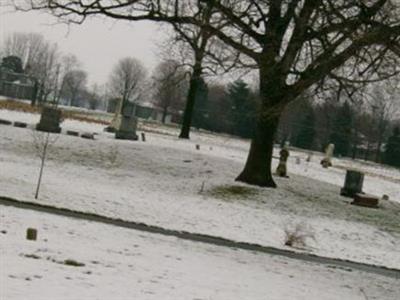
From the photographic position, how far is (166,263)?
10125 millimetres

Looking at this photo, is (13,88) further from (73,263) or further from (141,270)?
(73,263)

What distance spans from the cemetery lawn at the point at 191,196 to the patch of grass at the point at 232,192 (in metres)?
0.03

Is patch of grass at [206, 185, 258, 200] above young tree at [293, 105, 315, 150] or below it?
below

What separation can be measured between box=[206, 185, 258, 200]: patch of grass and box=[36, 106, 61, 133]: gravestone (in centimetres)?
975

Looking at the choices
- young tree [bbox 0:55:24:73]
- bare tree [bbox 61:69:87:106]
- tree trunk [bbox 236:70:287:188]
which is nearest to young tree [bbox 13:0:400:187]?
tree trunk [bbox 236:70:287:188]

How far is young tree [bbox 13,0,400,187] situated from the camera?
2025 cm

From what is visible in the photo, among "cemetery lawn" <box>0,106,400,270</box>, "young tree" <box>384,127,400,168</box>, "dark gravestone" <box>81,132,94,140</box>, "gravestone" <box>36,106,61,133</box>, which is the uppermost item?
"young tree" <box>384,127,400,168</box>

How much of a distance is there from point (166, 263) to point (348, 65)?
1420 centimetres

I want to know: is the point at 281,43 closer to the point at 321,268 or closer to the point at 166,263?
the point at 321,268

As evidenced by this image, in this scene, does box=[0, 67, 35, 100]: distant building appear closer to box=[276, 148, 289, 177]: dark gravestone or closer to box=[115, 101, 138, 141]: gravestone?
box=[115, 101, 138, 141]: gravestone

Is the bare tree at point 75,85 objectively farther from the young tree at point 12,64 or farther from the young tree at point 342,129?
the young tree at point 342,129

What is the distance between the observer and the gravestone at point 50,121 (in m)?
28.9

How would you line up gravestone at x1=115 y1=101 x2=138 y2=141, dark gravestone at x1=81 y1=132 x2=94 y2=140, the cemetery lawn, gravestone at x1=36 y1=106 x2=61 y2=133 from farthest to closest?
1. gravestone at x1=115 y1=101 x2=138 y2=141
2. dark gravestone at x1=81 y1=132 x2=94 y2=140
3. gravestone at x1=36 y1=106 x2=61 y2=133
4. the cemetery lawn

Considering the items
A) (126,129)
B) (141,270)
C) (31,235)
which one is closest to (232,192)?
(126,129)
